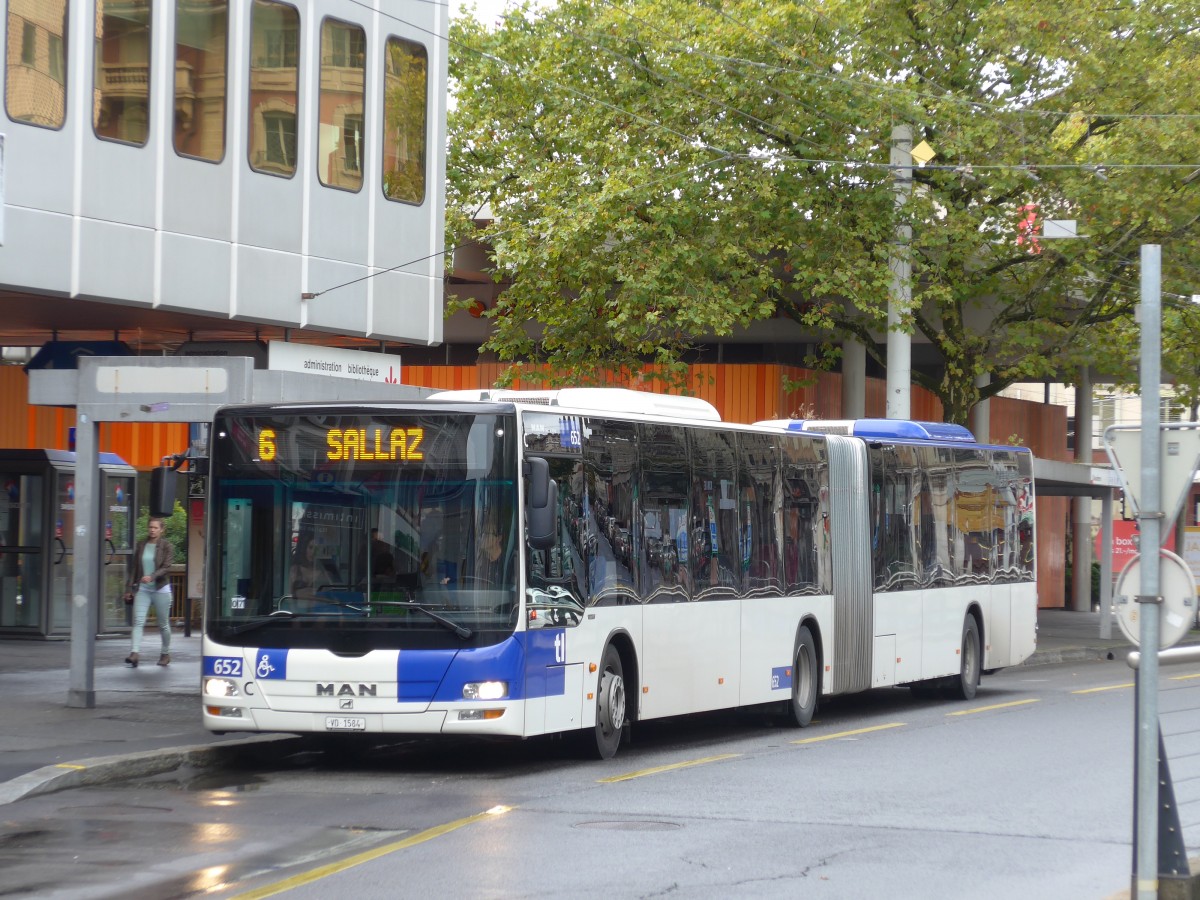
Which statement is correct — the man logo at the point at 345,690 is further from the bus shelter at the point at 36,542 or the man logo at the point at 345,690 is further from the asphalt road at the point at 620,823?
the bus shelter at the point at 36,542

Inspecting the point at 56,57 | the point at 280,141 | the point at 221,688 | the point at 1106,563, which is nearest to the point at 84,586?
the point at 221,688

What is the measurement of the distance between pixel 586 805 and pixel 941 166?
16776 mm

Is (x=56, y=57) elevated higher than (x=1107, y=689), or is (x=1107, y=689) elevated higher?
(x=56, y=57)

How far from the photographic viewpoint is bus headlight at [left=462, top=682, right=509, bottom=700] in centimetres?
1248

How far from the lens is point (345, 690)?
1266 centimetres

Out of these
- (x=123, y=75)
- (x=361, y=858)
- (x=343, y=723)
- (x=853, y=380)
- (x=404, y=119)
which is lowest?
(x=361, y=858)

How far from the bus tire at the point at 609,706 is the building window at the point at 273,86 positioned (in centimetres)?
832

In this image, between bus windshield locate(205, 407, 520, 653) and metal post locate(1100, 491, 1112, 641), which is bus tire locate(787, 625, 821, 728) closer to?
bus windshield locate(205, 407, 520, 653)

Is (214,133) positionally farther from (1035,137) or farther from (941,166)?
(1035,137)

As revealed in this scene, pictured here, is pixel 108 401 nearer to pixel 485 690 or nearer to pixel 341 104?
pixel 485 690

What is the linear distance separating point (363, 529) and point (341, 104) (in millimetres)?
9201

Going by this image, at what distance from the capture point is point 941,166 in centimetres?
2573

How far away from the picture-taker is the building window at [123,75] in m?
17.7

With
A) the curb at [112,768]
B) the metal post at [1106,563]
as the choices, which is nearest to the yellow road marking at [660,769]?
the curb at [112,768]
